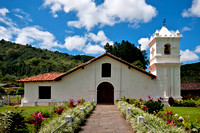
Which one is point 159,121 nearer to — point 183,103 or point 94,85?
point 94,85

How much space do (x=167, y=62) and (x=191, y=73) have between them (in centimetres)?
2562

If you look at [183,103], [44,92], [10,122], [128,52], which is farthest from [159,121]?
[128,52]

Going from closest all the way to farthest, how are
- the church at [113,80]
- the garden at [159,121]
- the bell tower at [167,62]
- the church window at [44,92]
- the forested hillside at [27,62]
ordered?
the garden at [159,121] < the bell tower at [167,62] < the church at [113,80] < the church window at [44,92] < the forested hillside at [27,62]

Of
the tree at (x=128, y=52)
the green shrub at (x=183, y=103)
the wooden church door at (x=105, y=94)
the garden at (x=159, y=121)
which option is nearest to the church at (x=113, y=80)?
the wooden church door at (x=105, y=94)

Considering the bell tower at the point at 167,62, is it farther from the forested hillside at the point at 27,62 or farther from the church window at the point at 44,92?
the forested hillside at the point at 27,62

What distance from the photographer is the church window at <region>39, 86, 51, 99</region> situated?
58.4 feet

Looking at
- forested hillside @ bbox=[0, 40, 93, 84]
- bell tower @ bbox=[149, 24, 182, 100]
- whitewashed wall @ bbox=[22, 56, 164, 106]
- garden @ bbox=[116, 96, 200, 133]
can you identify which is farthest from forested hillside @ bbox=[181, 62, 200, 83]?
forested hillside @ bbox=[0, 40, 93, 84]

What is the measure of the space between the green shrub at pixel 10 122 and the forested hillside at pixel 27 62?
144 feet

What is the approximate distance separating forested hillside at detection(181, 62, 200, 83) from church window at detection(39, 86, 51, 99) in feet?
98.9

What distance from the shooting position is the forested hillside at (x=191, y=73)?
3610 cm

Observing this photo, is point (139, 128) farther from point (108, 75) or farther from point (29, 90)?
point (29, 90)

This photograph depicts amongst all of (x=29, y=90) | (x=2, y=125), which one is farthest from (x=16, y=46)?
(x=2, y=125)

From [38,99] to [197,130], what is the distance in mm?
15502

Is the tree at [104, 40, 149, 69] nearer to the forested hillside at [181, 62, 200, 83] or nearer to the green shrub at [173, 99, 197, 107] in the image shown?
the forested hillside at [181, 62, 200, 83]
